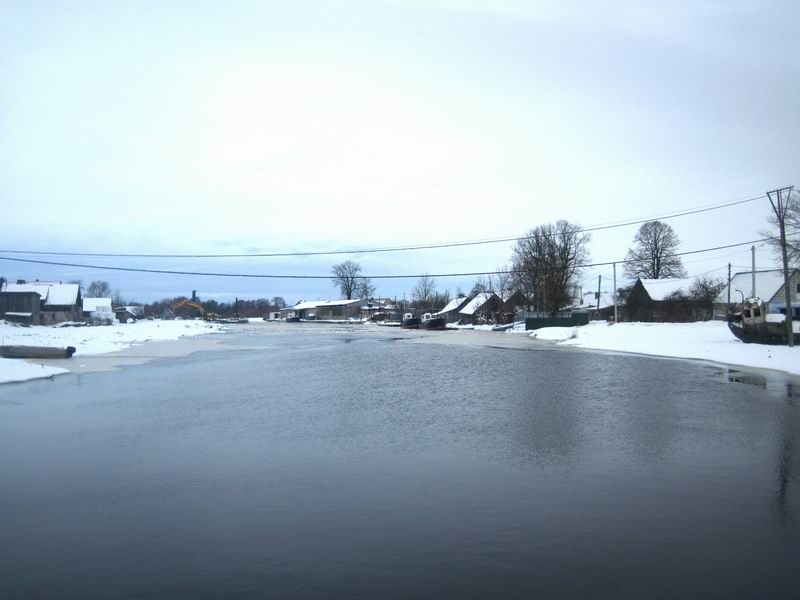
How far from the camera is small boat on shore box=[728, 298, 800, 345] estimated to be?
3127cm

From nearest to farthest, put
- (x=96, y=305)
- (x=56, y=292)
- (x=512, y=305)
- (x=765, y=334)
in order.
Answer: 1. (x=765, y=334)
2. (x=56, y=292)
3. (x=512, y=305)
4. (x=96, y=305)

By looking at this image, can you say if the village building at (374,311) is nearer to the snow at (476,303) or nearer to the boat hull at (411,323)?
the snow at (476,303)

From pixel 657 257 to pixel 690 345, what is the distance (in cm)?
4992

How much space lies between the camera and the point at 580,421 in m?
13.1

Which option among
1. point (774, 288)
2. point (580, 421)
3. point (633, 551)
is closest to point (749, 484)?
point (633, 551)

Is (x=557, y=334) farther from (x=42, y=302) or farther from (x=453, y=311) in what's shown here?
(x=42, y=302)

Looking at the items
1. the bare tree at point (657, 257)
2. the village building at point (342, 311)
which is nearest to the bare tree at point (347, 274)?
the village building at point (342, 311)

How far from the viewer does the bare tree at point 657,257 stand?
8206 cm

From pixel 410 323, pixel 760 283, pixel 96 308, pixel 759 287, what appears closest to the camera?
pixel 759 287

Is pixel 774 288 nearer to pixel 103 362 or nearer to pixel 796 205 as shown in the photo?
pixel 796 205

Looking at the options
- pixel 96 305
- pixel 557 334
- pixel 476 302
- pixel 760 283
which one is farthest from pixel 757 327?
pixel 96 305

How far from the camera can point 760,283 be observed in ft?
209

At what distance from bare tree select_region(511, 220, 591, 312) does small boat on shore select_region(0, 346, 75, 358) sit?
58.0m

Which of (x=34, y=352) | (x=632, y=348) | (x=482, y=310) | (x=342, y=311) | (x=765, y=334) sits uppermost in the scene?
(x=482, y=310)
